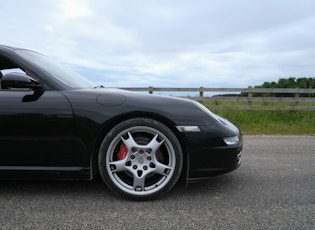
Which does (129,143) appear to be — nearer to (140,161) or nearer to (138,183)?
(140,161)

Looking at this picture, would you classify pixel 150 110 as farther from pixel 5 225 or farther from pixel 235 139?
pixel 5 225

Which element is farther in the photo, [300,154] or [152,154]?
[300,154]

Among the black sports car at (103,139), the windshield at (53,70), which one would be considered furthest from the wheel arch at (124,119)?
the windshield at (53,70)

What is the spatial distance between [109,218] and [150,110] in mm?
945

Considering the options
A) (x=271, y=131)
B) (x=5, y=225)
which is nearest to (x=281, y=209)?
(x=5, y=225)

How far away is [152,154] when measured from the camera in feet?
8.45

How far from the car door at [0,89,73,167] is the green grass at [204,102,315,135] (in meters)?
5.96

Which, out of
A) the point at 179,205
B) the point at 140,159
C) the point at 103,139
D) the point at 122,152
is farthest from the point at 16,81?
the point at 179,205

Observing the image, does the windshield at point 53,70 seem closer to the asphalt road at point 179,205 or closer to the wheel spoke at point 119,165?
the wheel spoke at point 119,165

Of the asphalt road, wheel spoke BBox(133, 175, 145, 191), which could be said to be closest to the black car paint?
the asphalt road

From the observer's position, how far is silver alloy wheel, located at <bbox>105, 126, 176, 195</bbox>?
256 centimetres

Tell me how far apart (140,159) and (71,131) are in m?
0.64

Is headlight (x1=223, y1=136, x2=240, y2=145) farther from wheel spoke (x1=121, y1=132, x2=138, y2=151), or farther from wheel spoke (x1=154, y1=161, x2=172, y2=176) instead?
wheel spoke (x1=121, y1=132, x2=138, y2=151)

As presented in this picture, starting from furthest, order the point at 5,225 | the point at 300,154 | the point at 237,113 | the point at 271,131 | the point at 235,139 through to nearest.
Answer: the point at 237,113 < the point at 271,131 < the point at 300,154 < the point at 235,139 < the point at 5,225
